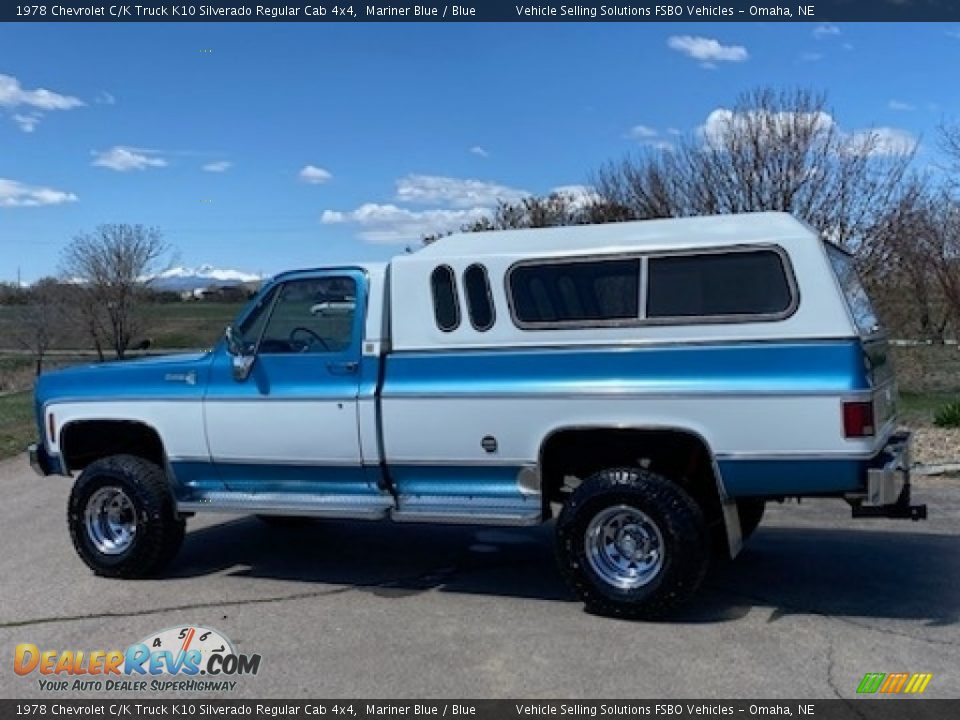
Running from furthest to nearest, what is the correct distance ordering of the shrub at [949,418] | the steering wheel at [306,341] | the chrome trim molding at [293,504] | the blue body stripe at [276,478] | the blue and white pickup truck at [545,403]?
the shrub at [949,418] → the steering wheel at [306,341] → the blue body stripe at [276,478] → the chrome trim molding at [293,504] → the blue and white pickup truck at [545,403]

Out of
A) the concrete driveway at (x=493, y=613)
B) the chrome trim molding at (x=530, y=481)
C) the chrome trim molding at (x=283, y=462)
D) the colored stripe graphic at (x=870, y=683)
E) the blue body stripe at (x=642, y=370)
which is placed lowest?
the colored stripe graphic at (x=870, y=683)

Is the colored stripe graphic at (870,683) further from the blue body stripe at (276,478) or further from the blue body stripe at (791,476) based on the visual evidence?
the blue body stripe at (276,478)

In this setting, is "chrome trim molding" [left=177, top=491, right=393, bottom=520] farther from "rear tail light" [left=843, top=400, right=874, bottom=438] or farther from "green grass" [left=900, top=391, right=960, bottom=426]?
"green grass" [left=900, top=391, right=960, bottom=426]

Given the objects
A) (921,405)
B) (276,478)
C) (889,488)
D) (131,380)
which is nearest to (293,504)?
(276,478)

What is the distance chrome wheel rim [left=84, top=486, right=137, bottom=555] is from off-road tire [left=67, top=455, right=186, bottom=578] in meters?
0.03

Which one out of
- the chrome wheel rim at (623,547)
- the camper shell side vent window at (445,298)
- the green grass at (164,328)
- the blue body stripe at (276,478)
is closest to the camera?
the chrome wheel rim at (623,547)

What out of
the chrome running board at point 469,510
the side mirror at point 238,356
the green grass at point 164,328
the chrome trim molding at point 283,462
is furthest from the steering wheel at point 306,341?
the green grass at point 164,328

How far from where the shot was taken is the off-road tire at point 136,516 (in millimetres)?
6547

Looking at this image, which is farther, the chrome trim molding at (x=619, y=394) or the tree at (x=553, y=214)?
the tree at (x=553, y=214)

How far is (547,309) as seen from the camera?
19.0 feet

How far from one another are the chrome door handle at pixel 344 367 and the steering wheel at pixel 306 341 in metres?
0.16

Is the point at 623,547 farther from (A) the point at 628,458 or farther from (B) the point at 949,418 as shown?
(B) the point at 949,418

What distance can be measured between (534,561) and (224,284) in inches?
186

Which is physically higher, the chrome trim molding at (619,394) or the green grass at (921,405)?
the chrome trim molding at (619,394)
